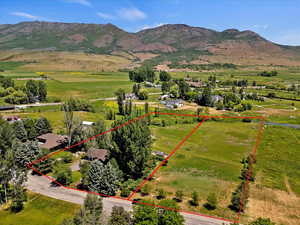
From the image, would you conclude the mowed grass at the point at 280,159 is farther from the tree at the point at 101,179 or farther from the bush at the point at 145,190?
the tree at the point at 101,179

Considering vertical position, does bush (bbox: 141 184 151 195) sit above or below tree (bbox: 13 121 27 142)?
below

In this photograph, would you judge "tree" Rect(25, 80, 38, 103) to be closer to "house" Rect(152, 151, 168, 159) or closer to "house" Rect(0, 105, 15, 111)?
"house" Rect(0, 105, 15, 111)

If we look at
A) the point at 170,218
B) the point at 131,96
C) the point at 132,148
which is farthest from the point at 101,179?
the point at 131,96

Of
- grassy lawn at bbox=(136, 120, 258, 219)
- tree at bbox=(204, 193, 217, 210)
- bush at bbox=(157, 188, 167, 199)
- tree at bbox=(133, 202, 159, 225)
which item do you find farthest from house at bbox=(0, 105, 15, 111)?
tree at bbox=(204, 193, 217, 210)

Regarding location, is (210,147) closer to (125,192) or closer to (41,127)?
(125,192)

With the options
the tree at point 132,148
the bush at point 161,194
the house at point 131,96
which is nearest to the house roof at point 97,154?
the tree at point 132,148

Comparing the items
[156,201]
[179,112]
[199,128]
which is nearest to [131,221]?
[156,201]

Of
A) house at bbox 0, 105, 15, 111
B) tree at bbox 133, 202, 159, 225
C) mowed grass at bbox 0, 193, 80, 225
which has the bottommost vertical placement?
mowed grass at bbox 0, 193, 80, 225
